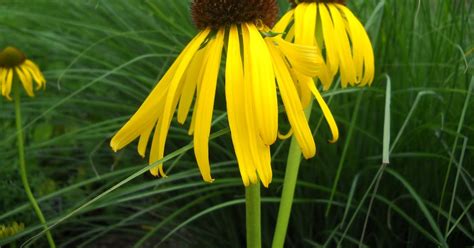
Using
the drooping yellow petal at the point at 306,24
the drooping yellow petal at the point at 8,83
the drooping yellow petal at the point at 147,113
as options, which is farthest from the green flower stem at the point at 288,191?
the drooping yellow petal at the point at 8,83

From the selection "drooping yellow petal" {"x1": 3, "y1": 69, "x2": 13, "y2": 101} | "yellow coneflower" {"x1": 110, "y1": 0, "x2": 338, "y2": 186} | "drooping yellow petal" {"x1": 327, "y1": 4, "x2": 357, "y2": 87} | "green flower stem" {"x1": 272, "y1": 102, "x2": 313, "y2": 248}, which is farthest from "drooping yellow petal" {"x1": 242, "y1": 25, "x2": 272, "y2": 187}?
"drooping yellow petal" {"x1": 3, "y1": 69, "x2": 13, "y2": 101}

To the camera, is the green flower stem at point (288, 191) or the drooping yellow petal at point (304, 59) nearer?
the drooping yellow petal at point (304, 59)

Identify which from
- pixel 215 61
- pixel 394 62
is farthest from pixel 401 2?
pixel 215 61

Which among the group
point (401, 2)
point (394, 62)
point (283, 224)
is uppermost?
point (401, 2)

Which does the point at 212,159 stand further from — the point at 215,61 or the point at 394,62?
the point at 215,61

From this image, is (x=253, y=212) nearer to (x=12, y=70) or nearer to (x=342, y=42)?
(x=342, y=42)

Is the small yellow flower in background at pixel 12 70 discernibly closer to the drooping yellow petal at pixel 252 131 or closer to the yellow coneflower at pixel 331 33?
the yellow coneflower at pixel 331 33
